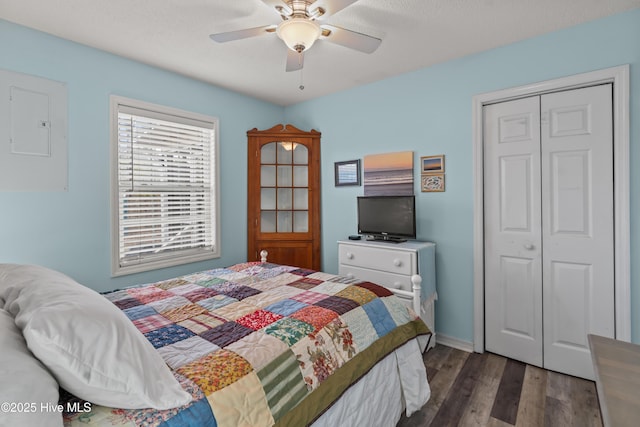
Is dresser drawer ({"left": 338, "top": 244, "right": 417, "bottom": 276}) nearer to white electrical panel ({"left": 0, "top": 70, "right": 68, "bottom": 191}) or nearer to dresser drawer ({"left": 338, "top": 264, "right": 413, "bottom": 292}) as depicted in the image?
dresser drawer ({"left": 338, "top": 264, "right": 413, "bottom": 292})

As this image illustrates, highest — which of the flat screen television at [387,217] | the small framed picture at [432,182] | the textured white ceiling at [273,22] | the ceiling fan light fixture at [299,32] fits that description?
the textured white ceiling at [273,22]

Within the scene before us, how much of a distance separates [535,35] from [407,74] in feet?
3.40

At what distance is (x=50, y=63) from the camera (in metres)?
2.29

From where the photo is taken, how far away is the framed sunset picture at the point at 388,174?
3066 mm

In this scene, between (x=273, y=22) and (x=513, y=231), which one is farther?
(x=513, y=231)

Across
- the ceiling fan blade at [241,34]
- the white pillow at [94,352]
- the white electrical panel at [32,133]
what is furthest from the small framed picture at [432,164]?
the white electrical panel at [32,133]

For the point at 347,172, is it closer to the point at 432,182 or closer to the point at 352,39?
the point at 432,182

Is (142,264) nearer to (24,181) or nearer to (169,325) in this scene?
(24,181)

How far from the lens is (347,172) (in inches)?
139

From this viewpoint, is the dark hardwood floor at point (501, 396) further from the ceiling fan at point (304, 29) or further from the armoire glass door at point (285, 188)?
the ceiling fan at point (304, 29)

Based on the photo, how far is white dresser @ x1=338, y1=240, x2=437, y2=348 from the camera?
8.64 ft

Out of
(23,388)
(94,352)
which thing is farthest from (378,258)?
(23,388)

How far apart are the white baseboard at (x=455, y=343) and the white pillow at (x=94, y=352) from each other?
2.58 metres

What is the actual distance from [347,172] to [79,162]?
2.43m
